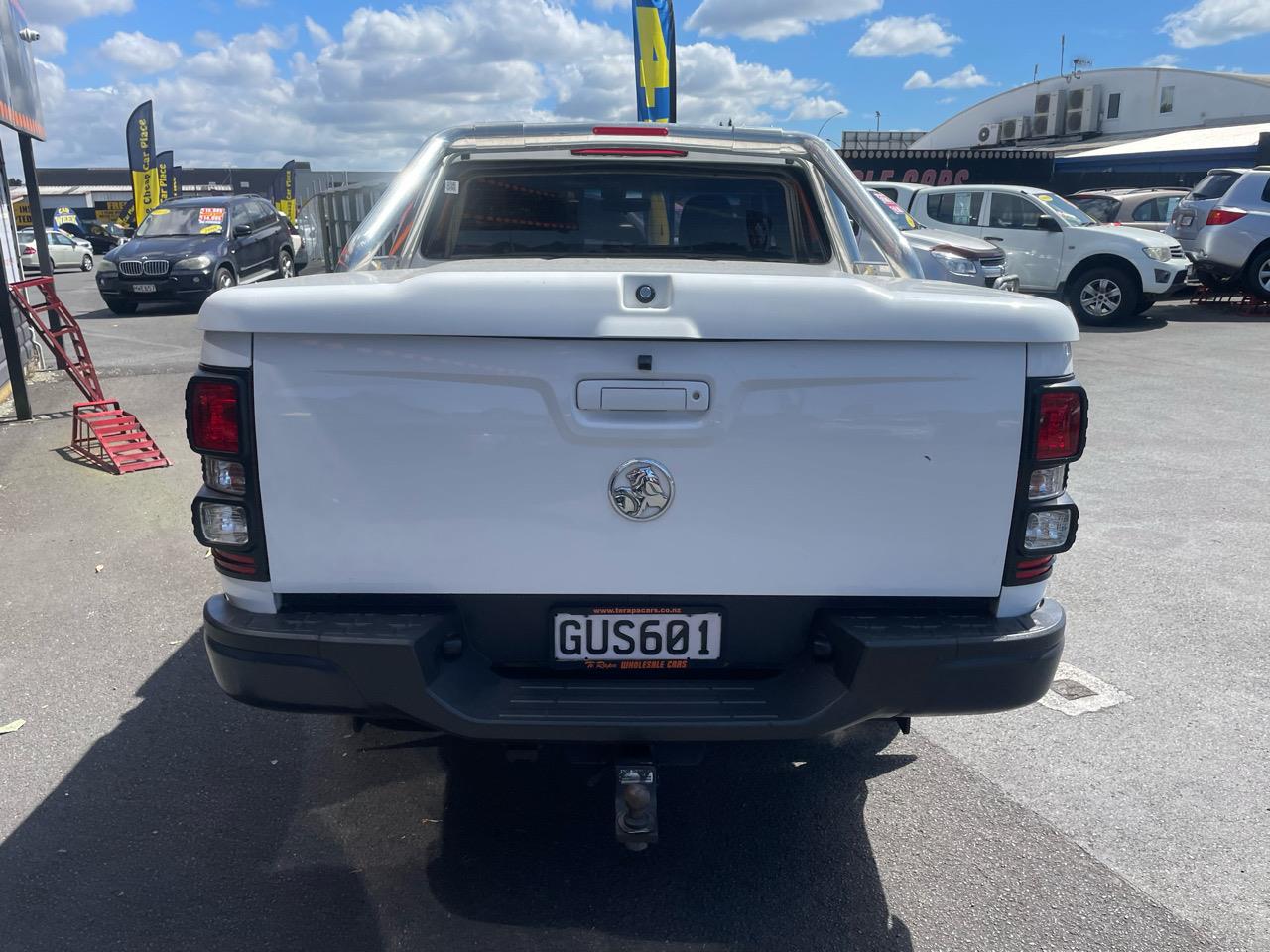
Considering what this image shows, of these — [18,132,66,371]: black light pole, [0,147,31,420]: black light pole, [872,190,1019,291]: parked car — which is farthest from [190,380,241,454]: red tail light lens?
[872,190,1019,291]: parked car

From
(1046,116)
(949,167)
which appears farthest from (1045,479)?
(1046,116)

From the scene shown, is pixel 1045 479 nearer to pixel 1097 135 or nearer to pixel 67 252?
pixel 67 252

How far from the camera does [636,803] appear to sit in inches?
93.5

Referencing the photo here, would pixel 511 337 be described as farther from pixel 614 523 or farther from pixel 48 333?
pixel 48 333

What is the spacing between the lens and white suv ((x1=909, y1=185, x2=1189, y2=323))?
13633mm

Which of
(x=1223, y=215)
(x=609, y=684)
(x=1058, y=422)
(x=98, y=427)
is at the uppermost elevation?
(x=1223, y=215)

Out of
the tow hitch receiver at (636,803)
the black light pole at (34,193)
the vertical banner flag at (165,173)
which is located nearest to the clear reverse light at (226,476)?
the tow hitch receiver at (636,803)

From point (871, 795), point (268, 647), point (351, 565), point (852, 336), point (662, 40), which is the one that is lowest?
point (871, 795)

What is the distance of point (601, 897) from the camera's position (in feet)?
8.79

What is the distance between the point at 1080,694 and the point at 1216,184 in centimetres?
1487

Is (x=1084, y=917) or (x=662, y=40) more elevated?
(x=662, y=40)

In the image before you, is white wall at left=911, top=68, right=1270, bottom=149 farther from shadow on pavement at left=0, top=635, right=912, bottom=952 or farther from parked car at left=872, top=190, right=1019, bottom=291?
shadow on pavement at left=0, top=635, right=912, bottom=952

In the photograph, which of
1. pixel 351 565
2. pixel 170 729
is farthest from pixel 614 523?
pixel 170 729

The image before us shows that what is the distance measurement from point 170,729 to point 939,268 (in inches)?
410
